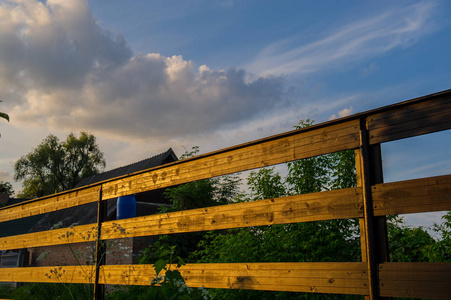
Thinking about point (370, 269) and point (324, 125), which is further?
point (324, 125)

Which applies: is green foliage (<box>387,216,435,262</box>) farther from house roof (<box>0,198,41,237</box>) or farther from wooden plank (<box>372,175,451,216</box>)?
house roof (<box>0,198,41,237</box>)

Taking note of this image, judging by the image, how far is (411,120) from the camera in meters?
2.73

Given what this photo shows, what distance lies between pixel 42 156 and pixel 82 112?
26.0m

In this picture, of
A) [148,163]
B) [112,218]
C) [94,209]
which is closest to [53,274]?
[112,218]

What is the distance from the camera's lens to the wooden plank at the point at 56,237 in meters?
5.26

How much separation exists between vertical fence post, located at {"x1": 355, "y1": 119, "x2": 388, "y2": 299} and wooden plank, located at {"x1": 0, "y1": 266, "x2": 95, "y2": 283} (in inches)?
138

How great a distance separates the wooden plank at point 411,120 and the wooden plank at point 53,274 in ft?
12.6

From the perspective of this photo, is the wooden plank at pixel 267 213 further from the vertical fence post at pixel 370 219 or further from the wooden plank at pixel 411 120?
the wooden plank at pixel 411 120

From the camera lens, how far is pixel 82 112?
1542 centimetres

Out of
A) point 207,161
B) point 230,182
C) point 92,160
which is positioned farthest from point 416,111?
point 92,160

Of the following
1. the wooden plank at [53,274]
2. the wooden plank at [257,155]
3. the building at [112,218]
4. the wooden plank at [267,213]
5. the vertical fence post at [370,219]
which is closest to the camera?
the vertical fence post at [370,219]

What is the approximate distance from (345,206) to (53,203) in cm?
495

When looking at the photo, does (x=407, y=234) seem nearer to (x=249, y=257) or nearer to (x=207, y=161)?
(x=249, y=257)

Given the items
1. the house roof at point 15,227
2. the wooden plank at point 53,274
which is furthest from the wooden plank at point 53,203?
the house roof at point 15,227
